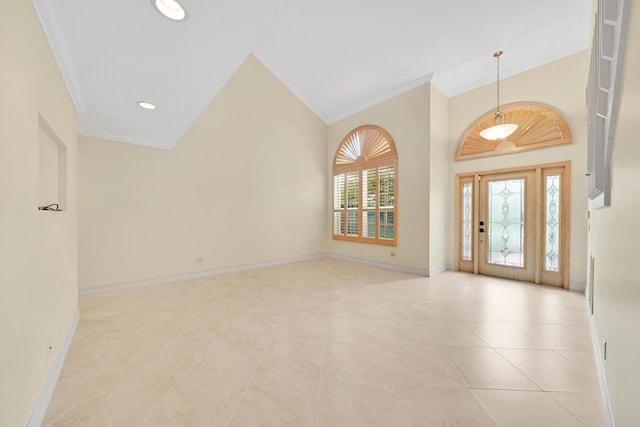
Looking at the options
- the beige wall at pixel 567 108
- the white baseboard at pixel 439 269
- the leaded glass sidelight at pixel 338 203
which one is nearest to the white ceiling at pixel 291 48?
the beige wall at pixel 567 108

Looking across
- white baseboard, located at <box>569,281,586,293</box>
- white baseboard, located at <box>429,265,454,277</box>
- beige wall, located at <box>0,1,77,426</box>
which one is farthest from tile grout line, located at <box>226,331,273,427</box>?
white baseboard, located at <box>569,281,586,293</box>

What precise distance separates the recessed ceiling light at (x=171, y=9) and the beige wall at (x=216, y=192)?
2.81 metres

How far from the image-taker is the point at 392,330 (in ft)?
8.06

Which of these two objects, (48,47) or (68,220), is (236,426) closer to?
(68,220)

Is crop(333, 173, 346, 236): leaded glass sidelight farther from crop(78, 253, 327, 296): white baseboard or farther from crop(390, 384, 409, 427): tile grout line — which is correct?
crop(390, 384, 409, 427): tile grout line

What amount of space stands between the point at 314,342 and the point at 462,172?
4473mm

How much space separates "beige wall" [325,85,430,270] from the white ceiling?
1.10 ft

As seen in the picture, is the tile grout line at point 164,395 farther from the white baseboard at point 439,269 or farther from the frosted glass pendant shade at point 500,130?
the frosted glass pendant shade at point 500,130

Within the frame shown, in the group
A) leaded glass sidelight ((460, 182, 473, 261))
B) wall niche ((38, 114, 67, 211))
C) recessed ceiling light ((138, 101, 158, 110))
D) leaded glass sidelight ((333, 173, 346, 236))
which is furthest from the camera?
leaded glass sidelight ((333, 173, 346, 236))

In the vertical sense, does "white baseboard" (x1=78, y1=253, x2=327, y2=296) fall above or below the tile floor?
above

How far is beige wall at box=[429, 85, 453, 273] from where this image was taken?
180 inches

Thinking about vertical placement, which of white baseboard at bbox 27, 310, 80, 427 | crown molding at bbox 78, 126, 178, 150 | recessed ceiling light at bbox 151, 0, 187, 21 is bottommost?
white baseboard at bbox 27, 310, 80, 427

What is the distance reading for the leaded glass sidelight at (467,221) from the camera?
4801mm

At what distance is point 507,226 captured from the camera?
14.4 ft
